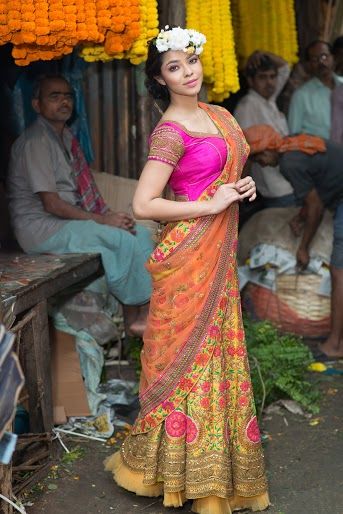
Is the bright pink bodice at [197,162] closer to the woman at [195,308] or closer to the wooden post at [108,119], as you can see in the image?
the woman at [195,308]

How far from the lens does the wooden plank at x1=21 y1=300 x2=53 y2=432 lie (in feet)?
14.9

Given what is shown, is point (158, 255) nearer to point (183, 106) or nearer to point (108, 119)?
point (183, 106)

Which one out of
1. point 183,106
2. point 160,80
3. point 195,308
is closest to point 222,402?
point 195,308

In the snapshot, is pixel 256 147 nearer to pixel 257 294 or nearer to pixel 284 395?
pixel 257 294

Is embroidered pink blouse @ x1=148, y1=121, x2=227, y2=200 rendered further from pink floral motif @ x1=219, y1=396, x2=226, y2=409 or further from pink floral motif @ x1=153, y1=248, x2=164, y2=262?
pink floral motif @ x1=219, y1=396, x2=226, y2=409

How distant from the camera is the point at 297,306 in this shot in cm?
691

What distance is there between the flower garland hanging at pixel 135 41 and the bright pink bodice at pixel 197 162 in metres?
1.47

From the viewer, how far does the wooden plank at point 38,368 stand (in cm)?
453

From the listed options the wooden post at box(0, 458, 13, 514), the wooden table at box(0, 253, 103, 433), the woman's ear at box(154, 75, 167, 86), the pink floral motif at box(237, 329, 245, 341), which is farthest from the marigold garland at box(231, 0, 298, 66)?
the wooden post at box(0, 458, 13, 514)

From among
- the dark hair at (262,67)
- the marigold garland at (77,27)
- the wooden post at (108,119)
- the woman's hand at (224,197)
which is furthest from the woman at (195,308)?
the dark hair at (262,67)

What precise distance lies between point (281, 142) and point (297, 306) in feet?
4.30

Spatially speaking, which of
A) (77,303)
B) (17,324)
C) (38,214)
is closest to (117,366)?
(77,303)

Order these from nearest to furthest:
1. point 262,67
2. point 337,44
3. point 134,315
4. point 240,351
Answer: point 240,351, point 134,315, point 262,67, point 337,44

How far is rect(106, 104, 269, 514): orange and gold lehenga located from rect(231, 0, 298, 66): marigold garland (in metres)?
4.28
